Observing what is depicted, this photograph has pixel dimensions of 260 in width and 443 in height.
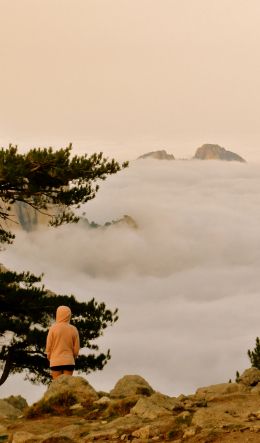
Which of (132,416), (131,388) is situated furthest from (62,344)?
(132,416)

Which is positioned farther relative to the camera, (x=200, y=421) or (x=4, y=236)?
(x=4, y=236)

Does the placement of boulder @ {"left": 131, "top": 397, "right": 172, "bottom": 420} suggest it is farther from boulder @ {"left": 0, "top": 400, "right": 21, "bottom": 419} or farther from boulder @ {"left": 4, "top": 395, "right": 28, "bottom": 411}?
boulder @ {"left": 4, "top": 395, "right": 28, "bottom": 411}

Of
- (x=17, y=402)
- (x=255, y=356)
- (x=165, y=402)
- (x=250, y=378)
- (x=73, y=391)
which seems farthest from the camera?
(x=255, y=356)

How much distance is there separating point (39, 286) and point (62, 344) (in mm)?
10601

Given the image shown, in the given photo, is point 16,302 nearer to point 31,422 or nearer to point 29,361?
point 29,361

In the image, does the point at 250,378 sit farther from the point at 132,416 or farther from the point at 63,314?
the point at 132,416

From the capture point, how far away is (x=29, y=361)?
26359 mm

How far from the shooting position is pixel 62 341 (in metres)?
14.5

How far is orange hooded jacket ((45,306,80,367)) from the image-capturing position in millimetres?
14500

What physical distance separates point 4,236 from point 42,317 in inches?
147

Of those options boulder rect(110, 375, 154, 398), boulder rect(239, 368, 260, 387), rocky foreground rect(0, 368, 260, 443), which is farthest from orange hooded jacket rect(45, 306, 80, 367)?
boulder rect(239, 368, 260, 387)

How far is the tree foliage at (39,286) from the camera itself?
20375 mm

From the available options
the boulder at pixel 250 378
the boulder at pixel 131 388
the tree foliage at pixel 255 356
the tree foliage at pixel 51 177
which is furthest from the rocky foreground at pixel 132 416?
the tree foliage at pixel 255 356

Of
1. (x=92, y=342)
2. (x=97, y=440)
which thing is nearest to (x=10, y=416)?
(x=97, y=440)
